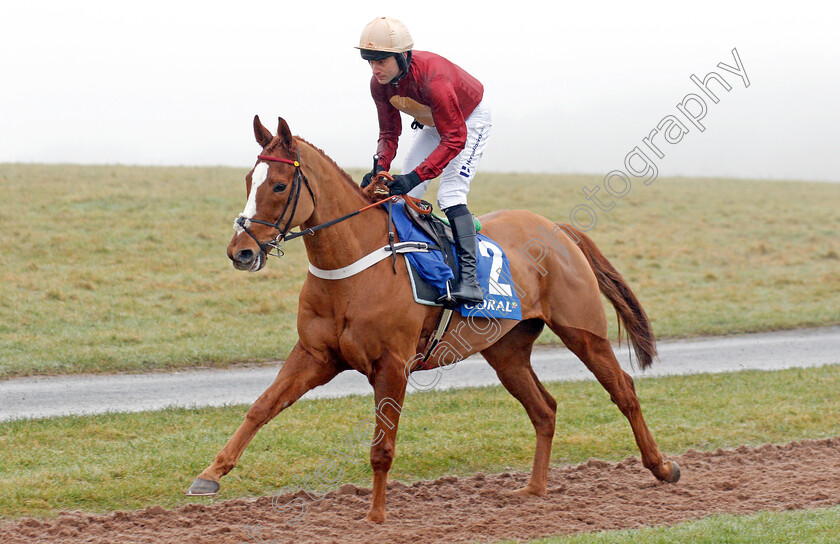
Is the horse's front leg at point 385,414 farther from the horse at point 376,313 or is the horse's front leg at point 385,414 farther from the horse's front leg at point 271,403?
the horse's front leg at point 271,403

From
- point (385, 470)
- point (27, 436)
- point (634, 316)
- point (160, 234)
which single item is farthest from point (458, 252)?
point (160, 234)

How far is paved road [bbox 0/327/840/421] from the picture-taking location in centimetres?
918

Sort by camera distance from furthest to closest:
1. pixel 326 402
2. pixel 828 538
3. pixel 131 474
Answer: pixel 326 402
pixel 131 474
pixel 828 538

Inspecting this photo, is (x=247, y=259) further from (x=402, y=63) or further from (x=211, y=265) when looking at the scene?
(x=211, y=265)

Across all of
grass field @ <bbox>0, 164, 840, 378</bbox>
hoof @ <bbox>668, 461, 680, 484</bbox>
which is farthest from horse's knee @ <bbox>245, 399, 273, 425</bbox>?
grass field @ <bbox>0, 164, 840, 378</bbox>

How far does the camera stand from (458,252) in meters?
5.82

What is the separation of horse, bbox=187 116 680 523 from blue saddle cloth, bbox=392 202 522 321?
0.10m

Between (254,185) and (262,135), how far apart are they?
0.33 meters

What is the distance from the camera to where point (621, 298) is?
702cm

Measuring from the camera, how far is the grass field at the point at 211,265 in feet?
41.0

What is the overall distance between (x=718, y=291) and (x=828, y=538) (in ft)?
45.6

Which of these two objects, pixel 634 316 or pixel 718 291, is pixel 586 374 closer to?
pixel 634 316

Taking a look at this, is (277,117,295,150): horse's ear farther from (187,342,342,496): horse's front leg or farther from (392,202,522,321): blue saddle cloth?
(187,342,342,496): horse's front leg

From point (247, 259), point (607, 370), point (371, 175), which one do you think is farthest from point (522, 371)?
point (247, 259)
